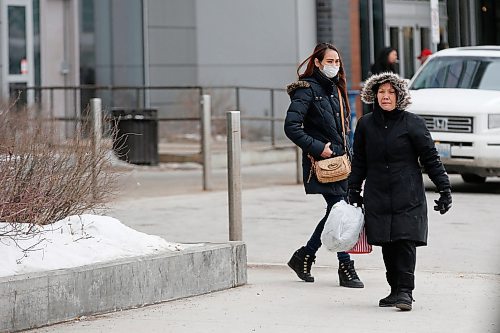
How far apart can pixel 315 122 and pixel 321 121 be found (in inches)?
2.3

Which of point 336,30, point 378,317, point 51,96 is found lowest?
point 378,317

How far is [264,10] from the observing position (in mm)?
26297

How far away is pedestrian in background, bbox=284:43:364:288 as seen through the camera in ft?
31.2

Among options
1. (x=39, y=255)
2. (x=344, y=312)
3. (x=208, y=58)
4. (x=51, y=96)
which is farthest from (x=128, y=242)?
(x=208, y=58)

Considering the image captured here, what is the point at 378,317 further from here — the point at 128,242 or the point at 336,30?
the point at 336,30

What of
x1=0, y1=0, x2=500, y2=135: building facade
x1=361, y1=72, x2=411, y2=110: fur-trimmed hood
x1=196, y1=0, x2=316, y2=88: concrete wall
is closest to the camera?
x1=361, y1=72, x2=411, y2=110: fur-trimmed hood

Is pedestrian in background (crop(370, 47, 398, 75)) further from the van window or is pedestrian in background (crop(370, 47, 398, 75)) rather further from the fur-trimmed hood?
the fur-trimmed hood

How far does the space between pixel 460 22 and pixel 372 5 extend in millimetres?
4567

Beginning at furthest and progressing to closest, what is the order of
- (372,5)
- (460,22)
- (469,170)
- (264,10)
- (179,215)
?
(460,22), (372,5), (264,10), (469,170), (179,215)

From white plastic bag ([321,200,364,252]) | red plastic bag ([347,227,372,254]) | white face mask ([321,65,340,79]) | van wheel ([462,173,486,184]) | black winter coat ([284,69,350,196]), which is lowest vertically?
red plastic bag ([347,227,372,254])

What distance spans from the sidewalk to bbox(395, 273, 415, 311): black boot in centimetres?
7

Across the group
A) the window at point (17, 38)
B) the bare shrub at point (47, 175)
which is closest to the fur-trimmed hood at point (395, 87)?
the bare shrub at point (47, 175)

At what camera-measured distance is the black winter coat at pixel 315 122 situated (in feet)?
31.2

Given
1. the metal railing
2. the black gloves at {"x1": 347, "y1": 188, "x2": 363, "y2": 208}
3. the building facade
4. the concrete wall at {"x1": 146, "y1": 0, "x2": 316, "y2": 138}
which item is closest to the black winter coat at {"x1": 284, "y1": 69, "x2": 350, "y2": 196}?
the black gloves at {"x1": 347, "y1": 188, "x2": 363, "y2": 208}
